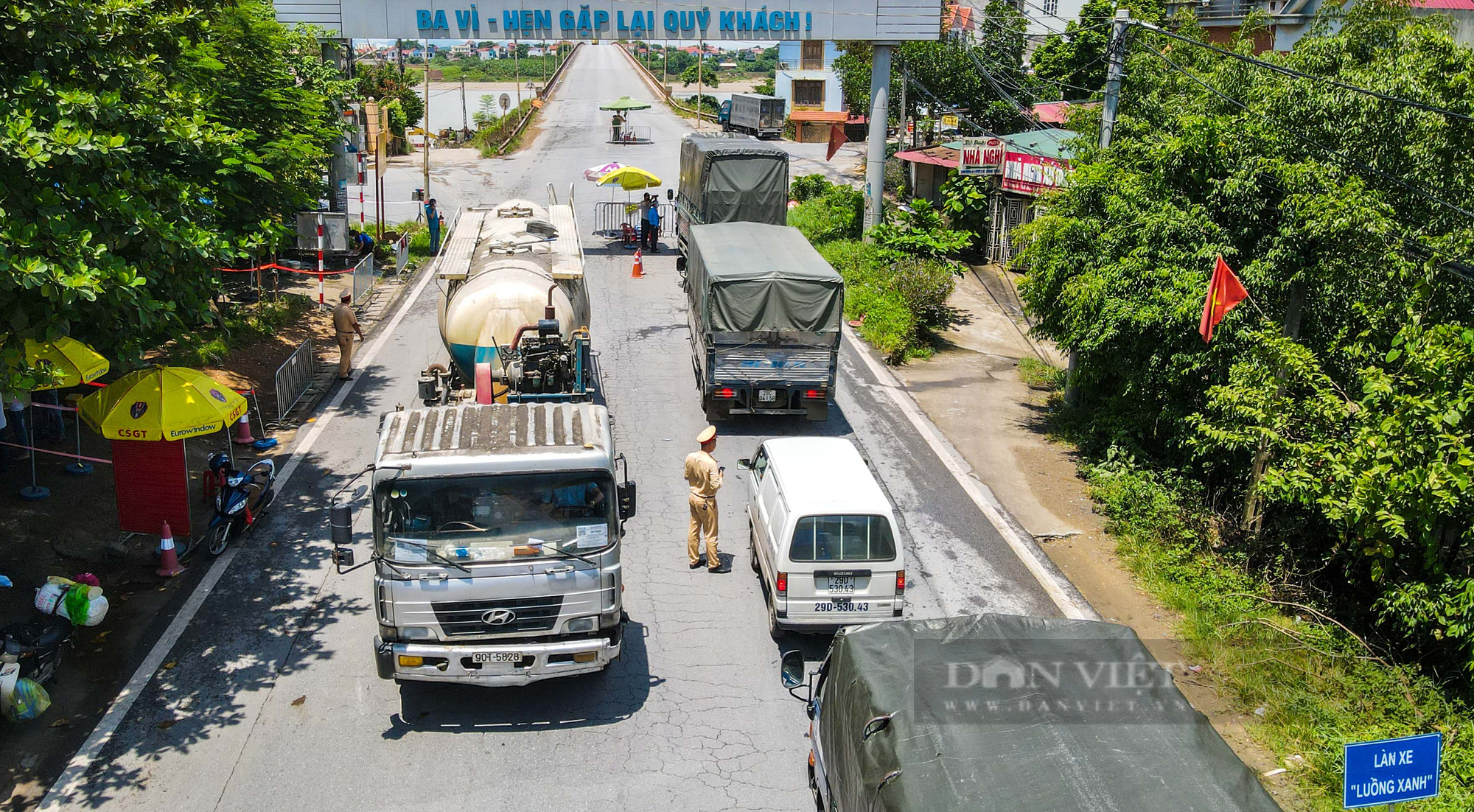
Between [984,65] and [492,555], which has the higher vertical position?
[984,65]

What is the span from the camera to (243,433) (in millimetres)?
16453

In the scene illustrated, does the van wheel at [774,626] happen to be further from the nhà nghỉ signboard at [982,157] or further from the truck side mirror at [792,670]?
the nhà nghỉ signboard at [982,157]

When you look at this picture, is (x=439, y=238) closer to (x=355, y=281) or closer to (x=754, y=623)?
(x=355, y=281)

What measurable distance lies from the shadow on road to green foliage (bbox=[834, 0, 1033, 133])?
1408 inches

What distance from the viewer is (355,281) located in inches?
969

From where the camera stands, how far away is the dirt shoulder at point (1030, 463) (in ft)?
35.5

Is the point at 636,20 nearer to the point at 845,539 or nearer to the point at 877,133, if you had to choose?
the point at 877,133

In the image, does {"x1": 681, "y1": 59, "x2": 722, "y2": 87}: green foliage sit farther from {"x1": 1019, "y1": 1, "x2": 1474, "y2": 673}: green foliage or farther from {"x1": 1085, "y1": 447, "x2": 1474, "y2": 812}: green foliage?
{"x1": 1085, "y1": 447, "x2": 1474, "y2": 812}: green foliage

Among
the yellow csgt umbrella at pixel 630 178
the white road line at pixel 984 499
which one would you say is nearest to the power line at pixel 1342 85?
the white road line at pixel 984 499

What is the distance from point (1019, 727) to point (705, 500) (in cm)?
643

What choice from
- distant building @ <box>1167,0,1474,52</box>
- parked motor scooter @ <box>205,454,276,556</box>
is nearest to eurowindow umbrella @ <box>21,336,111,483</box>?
parked motor scooter @ <box>205,454,276,556</box>

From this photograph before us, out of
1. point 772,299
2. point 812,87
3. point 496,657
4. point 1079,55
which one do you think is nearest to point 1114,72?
point 772,299

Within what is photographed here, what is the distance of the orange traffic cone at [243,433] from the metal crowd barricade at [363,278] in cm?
844

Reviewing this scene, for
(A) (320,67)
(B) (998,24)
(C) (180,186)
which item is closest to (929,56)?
(B) (998,24)
